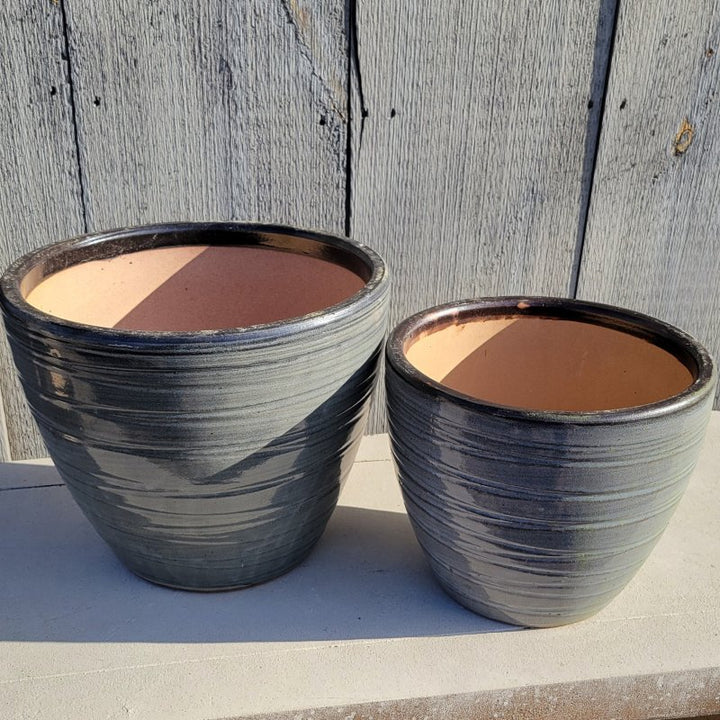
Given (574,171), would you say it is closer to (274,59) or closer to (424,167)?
(424,167)

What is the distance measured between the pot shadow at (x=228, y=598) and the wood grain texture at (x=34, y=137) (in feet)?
0.83

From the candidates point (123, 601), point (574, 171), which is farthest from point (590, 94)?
point (123, 601)

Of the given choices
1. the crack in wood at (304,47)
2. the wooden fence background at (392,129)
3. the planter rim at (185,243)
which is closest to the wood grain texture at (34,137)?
the wooden fence background at (392,129)

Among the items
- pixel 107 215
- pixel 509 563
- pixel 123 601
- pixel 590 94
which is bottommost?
pixel 123 601

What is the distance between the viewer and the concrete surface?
732 millimetres

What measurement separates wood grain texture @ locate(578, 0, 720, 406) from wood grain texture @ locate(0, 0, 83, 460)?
62cm

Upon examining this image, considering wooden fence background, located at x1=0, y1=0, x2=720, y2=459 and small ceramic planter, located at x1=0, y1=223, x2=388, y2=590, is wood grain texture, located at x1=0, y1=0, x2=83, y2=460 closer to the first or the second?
wooden fence background, located at x1=0, y1=0, x2=720, y2=459

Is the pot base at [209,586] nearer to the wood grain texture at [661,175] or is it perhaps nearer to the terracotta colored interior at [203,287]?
the terracotta colored interior at [203,287]

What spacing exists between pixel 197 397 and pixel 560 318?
0.41 meters

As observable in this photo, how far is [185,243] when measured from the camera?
0.95 metres

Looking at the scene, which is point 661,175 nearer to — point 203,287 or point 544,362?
point 544,362

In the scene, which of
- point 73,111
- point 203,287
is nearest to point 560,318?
point 203,287

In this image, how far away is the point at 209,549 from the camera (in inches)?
31.3

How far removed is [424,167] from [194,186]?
27cm
